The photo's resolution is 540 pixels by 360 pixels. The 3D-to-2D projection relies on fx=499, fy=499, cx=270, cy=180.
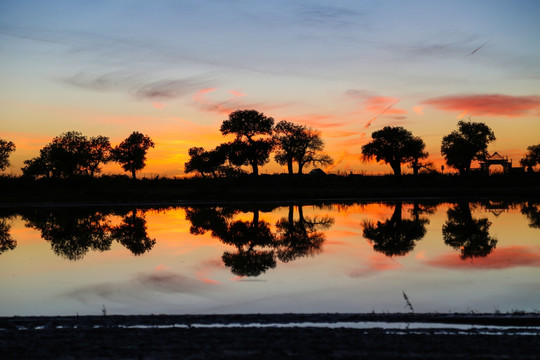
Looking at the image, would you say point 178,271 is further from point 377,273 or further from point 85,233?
point 85,233

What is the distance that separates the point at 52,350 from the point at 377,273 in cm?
1215

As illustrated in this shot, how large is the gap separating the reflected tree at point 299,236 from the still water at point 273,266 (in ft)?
0.23

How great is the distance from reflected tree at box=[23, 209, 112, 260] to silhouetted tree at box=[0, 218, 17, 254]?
1722 millimetres

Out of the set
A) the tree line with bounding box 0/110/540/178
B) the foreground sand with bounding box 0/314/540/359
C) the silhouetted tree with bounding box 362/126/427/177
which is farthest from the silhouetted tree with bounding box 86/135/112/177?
the foreground sand with bounding box 0/314/540/359

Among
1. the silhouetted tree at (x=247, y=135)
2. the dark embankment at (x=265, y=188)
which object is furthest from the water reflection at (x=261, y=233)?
the silhouetted tree at (x=247, y=135)

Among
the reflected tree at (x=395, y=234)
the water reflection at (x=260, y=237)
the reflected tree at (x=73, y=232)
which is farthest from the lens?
the reflected tree at (x=73, y=232)

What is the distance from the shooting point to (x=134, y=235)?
31578 millimetres

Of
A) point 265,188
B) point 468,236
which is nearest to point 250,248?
point 468,236

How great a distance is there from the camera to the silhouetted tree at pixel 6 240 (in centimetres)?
2786

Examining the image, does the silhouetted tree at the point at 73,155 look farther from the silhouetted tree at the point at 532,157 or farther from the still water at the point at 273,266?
the silhouetted tree at the point at 532,157

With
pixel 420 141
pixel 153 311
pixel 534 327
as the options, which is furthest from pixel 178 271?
pixel 420 141

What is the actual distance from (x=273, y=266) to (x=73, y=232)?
1883 centimetres

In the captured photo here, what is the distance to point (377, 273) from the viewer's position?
1831cm

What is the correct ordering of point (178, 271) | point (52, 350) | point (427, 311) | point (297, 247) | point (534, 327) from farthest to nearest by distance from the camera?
1. point (297, 247)
2. point (178, 271)
3. point (427, 311)
4. point (534, 327)
5. point (52, 350)
